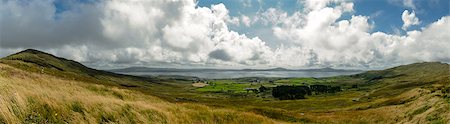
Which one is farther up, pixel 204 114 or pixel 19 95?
pixel 19 95

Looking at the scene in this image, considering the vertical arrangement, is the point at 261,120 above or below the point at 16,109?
below

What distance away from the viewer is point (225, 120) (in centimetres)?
3075

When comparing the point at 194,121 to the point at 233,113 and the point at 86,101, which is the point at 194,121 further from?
the point at 86,101

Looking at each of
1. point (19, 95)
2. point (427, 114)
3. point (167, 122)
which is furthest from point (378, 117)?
point (19, 95)

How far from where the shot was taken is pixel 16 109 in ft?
52.1

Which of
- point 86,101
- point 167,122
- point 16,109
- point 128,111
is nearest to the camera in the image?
point 16,109

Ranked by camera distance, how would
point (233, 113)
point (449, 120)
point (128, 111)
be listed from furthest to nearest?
point (233, 113) < point (449, 120) < point (128, 111)

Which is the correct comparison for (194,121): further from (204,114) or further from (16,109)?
(16,109)

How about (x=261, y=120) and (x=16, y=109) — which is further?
(x=261, y=120)

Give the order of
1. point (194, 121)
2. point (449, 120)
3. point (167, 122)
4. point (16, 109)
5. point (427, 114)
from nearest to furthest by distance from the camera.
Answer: point (16, 109)
point (167, 122)
point (194, 121)
point (449, 120)
point (427, 114)

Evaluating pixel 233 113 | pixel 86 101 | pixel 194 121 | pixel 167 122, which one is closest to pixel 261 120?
pixel 233 113

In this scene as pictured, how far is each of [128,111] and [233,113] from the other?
499 inches

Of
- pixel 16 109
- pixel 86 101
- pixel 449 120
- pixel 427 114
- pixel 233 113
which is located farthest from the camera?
pixel 427 114

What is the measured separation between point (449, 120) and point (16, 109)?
102 ft
